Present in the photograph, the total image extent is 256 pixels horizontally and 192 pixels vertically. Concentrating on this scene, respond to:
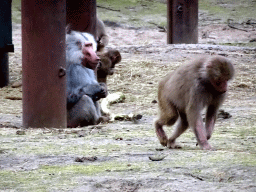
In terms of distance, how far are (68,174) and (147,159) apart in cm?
63

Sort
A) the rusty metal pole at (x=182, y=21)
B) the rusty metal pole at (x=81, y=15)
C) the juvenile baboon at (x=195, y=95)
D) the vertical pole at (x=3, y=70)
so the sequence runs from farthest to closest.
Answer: the rusty metal pole at (x=182, y=21)
the vertical pole at (x=3, y=70)
the rusty metal pole at (x=81, y=15)
the juvenile baboon at (x=195, y=95)

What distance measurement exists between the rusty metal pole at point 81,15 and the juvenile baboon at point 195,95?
2575mm

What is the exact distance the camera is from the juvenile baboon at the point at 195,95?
4066 mm

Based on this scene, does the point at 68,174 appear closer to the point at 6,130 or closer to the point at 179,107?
the point at 179,107

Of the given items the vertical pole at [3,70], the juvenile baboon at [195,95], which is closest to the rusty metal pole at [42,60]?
the juvenile baboon at [195,95]

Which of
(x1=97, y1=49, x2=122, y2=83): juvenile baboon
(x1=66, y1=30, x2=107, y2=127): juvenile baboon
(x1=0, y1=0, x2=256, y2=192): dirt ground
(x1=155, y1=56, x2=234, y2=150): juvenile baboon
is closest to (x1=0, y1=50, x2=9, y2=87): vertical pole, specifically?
(x1=0, y1=0, x2=256, y2=192): dirt ground

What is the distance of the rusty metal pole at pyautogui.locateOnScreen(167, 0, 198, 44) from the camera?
12.3 metres

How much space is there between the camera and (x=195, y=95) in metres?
4.13

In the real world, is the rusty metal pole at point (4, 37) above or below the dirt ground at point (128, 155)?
above

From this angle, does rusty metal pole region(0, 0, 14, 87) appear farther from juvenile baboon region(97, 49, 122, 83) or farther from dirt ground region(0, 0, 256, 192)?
juvenile baboon region(97, 49, 122, 83)

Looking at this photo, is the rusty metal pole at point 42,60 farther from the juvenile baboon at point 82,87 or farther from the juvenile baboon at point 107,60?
the juvenile baboon at point 107,60

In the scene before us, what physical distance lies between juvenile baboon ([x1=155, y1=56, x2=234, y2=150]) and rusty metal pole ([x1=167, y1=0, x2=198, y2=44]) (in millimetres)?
8123

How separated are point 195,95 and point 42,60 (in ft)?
6.03

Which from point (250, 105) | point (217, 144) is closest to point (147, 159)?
point (217, 144)
